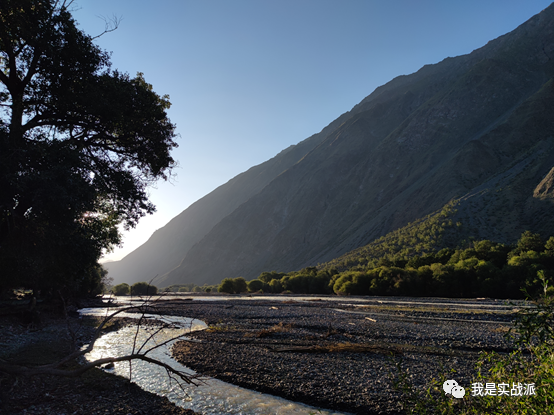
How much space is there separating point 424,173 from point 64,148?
118834 millimetres

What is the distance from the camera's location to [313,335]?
18.0m

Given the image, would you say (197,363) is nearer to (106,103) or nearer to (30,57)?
(106,103)

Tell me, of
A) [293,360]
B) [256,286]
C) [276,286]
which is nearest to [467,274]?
[293,360]

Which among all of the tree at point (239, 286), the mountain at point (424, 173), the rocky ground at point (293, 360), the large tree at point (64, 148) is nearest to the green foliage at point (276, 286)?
the tree at point (239, 286)

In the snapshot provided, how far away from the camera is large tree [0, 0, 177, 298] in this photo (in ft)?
35.6

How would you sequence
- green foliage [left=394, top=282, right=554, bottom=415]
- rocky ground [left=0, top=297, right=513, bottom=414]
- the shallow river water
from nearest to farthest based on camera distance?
green foliage [left=394, top=282, right=554, bottom=415]
rocky ground [left=0, top=297, right=513, bottom=414]
the shallow river water

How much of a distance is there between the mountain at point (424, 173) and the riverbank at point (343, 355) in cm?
5324

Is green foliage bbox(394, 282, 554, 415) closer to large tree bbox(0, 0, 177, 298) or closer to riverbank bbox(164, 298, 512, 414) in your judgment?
riverbank bbox(164, 298, 512, 414)

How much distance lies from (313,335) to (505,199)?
70.4 m

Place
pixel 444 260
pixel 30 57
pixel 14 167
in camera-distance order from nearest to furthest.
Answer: pixel 14 167
pixel 30 57
pixel 444 260

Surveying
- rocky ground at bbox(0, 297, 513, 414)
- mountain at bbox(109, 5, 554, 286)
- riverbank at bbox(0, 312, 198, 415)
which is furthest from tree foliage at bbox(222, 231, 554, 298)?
riverbank at bbox(0, 312, 198, 415)

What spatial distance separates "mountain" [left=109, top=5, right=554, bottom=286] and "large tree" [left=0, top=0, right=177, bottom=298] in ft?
221

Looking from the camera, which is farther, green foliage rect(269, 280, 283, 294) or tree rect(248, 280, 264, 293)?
tree rect(248, 280, 264, 293)

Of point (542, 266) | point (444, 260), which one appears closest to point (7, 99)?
point (542, 266)
